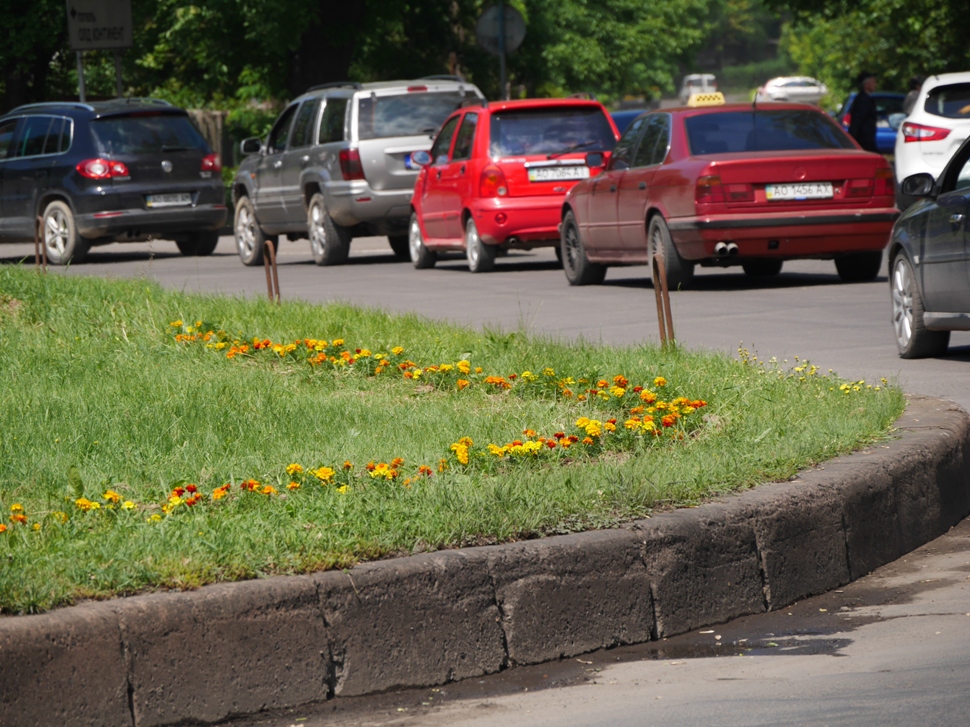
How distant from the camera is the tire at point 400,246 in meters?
22.3

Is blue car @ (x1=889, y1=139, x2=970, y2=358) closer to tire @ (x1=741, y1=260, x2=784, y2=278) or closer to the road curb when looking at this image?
the road curb

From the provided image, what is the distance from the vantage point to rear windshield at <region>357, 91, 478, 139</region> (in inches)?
793

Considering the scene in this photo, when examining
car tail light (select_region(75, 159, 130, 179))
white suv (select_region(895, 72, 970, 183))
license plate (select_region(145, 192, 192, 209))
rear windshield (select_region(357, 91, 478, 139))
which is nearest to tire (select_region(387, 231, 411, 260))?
rear windshield (select_region(357, 91, 478, 139))

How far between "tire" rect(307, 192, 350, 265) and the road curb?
1504 centimetres

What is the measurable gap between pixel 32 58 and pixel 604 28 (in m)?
27.0

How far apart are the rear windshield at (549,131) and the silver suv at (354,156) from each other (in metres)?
2.36

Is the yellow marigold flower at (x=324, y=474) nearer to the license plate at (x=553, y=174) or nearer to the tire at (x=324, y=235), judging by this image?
the license plate at (x=553, y=174)

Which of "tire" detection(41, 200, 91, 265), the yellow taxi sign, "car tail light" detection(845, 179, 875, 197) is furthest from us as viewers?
"tire" detection(41, 200, 91, 265)

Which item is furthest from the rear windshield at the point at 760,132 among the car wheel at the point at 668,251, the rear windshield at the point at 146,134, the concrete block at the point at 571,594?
the concrete block at the point at 571,594

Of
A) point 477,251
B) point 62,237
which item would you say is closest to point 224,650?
point 477,251

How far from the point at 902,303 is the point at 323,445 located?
5.14 meters

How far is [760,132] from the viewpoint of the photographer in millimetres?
14797

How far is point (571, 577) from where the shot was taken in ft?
16.0

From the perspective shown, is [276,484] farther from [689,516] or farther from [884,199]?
[884,199]
